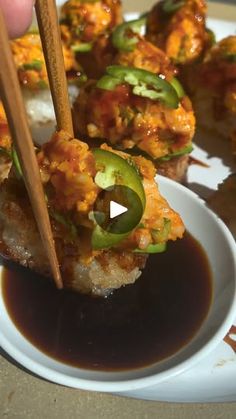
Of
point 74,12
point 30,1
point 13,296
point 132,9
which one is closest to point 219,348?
point 13,296

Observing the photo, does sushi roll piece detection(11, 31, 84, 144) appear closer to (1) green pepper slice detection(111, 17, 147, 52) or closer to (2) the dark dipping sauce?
(1) green pepper slice detection(111, 17, 147, 52)

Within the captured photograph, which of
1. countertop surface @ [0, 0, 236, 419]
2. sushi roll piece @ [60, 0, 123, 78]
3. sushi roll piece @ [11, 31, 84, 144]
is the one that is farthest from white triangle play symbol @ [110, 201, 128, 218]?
sushi roll piece @ [60, 0, 123, 78]

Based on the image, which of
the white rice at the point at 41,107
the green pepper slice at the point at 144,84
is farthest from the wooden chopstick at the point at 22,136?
the white rice at the point at 41,107

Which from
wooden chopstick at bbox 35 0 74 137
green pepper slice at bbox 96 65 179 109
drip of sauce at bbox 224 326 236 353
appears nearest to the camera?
wooden chopstick at bbox 35 0 74 137

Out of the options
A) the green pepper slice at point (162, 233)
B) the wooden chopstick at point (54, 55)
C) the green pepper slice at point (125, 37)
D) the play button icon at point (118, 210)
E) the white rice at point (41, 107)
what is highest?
the wooden chopstick at point (54, 55)

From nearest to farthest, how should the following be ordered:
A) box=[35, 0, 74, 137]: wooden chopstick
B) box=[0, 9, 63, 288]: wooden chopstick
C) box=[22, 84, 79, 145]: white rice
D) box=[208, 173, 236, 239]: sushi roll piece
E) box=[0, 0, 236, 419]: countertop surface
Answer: box=[0, 9, 63, 288]: wooden chopstick < box=[35, 0, 74, 137]: wooden chopstick < box=[0, 0, 236, 419]: countertop surface < box=[208, 173, 236, 239]: sushi roll piece < box=[22, 84, 79, 145]: white rice

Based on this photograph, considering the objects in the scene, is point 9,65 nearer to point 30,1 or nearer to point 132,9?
point 30,1

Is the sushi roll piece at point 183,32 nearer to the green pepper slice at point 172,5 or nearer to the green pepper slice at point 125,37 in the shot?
the green pepper slice at point 172,5
